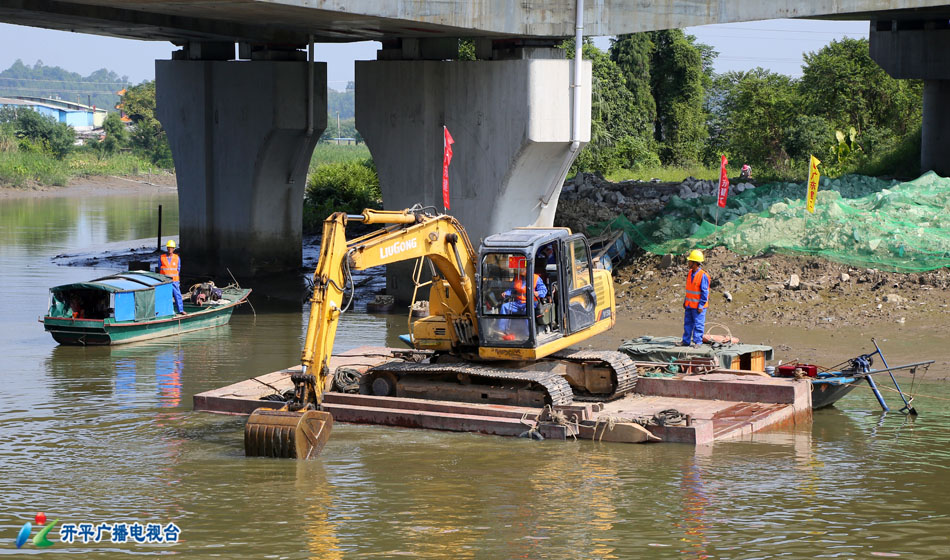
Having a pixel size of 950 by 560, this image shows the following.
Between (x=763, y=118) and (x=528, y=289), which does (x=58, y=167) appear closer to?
(x=763, y=118)

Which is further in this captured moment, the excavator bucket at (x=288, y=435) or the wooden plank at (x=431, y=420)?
the wooden plank at (x=431, y=420)

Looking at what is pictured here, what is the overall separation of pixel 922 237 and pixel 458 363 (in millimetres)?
12891

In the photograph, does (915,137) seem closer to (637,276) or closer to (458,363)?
(637,276)

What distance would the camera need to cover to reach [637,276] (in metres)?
27.7

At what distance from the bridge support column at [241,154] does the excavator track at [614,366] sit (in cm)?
1660

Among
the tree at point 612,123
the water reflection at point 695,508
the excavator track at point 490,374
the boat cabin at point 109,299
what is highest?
the tree at point 612,123

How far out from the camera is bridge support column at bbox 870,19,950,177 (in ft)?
123

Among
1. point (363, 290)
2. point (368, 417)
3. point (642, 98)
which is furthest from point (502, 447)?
point (642, 98)

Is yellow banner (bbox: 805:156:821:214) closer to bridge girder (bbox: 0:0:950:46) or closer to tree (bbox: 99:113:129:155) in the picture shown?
bridge girder (bbox: 0:0:950:46)

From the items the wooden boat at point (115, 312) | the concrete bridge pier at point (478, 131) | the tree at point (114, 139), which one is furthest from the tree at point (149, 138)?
the wooden boat at point (115, 312)

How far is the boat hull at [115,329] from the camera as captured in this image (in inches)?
906

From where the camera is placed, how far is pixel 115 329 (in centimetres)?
2323

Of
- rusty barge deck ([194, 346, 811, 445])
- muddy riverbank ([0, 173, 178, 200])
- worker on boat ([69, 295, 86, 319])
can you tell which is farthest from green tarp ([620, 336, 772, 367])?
muddy riverbank ([0, 173, 178, 200])

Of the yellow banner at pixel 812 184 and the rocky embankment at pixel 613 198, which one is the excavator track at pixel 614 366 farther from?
the rocky embankment at pixel 613 198
